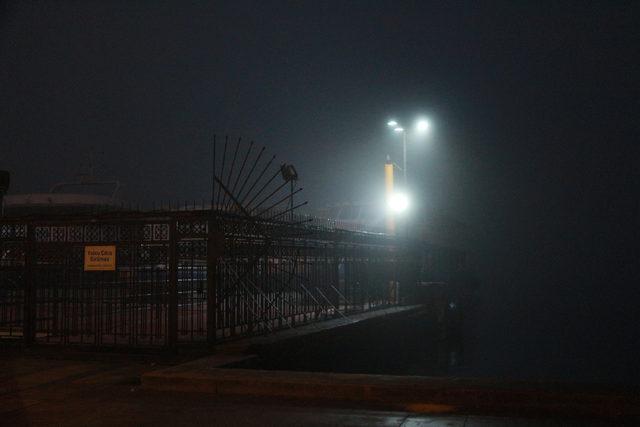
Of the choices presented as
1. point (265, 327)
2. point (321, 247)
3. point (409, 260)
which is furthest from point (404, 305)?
point (265, 327)

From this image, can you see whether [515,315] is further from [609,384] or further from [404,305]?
[609,384]

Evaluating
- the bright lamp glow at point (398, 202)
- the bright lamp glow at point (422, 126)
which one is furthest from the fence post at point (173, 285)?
the bright lamp glow at point (422, 126)

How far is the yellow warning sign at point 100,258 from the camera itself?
1377 cm

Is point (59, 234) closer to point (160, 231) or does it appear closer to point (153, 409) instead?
point (160, 231)

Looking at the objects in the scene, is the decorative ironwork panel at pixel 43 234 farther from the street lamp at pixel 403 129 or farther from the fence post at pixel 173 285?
the street lamp at pixel 403 129

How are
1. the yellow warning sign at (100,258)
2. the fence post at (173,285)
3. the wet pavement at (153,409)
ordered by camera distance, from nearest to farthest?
the wet pavement at (153,409) → the fence post at (173,285) → the yellow warning sign at (100,258)

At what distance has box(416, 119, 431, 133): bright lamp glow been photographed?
2861 cm

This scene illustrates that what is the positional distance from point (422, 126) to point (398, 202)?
3110 millimetres

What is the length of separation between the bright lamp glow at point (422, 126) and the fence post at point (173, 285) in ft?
55.8

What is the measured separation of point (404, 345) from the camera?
23.6m

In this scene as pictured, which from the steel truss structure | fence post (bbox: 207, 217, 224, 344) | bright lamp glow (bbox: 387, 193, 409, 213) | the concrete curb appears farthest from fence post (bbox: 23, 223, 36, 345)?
bright lamp glow (bbox: 387, 193, 409, 213)

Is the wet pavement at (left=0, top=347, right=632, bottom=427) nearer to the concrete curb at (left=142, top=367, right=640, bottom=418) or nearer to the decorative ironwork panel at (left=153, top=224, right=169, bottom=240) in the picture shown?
the concrete curb at (left=142, top=367, right=640, bottom=418)

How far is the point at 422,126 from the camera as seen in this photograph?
28.6m

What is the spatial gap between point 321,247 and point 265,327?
4.28m
